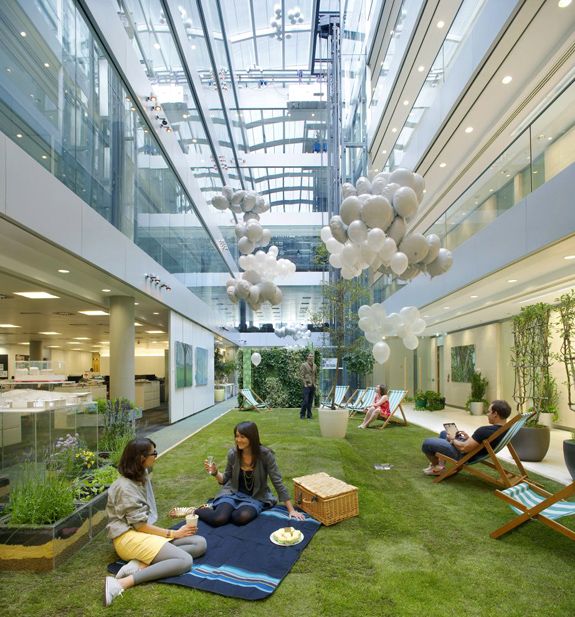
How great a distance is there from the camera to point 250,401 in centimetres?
1485

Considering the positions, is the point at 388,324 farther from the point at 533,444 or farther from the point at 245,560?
the point at 245,560

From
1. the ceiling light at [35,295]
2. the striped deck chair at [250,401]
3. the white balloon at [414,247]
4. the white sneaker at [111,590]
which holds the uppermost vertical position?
the white balloon at [414,247]

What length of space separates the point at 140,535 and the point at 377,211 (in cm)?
457

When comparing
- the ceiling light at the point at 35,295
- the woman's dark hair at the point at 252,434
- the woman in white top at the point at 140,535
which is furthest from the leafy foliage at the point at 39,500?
the ceiling light at the point at 35,295

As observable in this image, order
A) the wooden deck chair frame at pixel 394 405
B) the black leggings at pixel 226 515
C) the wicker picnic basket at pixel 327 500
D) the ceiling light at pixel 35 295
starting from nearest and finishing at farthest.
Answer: the black leggings at pixel 226 515
the wicker picnic basket at pixel 327 500
the ceiling light at pixel 35 295
the wooden deck chair frame at pixel 394 405

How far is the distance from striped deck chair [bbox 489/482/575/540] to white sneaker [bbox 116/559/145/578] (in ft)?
8.85

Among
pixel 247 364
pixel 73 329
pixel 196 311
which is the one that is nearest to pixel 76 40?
pixel 196 311

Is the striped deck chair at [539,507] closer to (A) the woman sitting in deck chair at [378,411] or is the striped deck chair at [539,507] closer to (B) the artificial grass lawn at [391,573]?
(B) the artificial grass lawn at [391,573]

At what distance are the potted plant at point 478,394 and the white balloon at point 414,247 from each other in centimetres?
882

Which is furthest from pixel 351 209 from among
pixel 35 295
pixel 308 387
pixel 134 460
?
pixel 308 387

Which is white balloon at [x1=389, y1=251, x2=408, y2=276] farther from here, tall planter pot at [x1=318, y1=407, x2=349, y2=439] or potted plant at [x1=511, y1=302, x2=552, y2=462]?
tall planter pot at [x1=318, y1=407, x2=349, y2=439]

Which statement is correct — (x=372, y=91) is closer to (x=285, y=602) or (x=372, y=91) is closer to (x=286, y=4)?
(x=286, y=4)

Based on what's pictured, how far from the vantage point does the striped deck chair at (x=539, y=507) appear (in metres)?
3.37

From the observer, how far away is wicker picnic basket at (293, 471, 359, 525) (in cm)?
410
